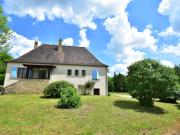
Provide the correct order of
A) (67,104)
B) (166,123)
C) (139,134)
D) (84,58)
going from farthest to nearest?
(84,58) < (67,104) < (166,123) < (139,134)

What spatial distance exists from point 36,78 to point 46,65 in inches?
110

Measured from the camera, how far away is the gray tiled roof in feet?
112

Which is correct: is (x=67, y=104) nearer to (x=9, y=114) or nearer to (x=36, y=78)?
(x=9, y=114)

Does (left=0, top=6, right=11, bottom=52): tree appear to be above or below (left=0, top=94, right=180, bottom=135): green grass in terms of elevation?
above

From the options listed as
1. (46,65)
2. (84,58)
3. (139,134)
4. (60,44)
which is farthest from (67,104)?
(60,44)

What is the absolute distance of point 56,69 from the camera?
3388 centimetres

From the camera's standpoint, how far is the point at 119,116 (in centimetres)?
1524

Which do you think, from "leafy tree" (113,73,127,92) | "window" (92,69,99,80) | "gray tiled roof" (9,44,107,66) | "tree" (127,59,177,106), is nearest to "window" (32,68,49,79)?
"gray tiled roof" (9,44,107,66)

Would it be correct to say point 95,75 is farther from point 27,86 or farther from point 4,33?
point 4,33

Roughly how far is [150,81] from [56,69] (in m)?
18.2

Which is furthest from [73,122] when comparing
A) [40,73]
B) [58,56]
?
[58,56]

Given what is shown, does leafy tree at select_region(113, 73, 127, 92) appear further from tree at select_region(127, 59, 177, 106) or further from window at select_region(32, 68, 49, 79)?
tree at select_region(127, 59, 177, 106)

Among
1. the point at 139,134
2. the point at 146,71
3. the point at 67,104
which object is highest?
the point at 146,71

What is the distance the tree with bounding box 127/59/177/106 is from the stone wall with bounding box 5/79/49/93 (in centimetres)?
1522
